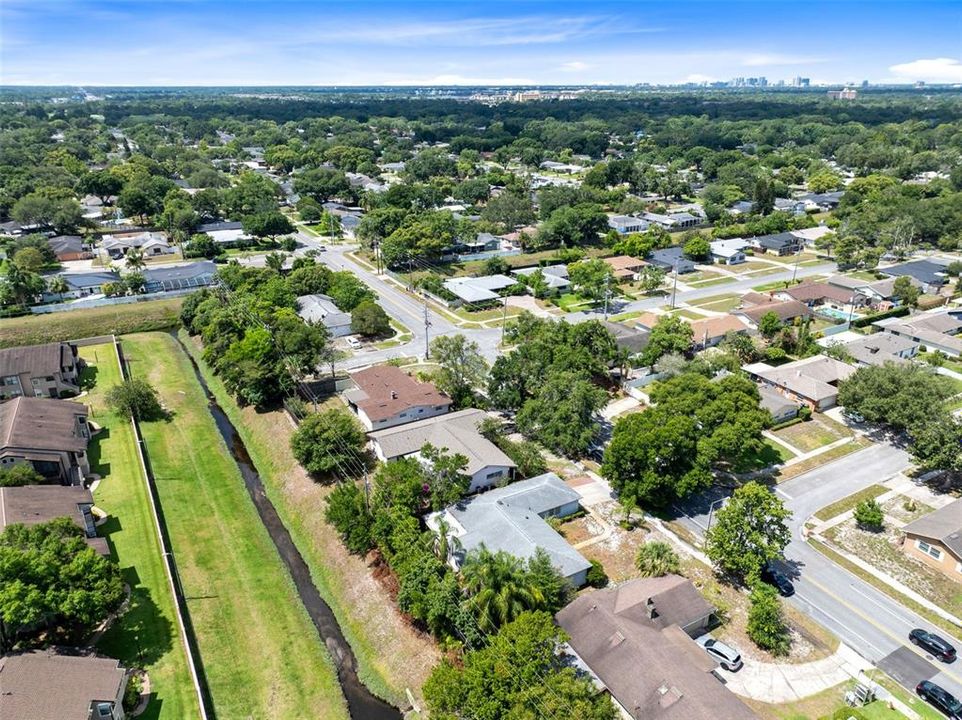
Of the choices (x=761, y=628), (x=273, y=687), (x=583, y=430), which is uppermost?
(x=583, y=430)

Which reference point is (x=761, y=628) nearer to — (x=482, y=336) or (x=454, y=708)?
(x=454, y=708)

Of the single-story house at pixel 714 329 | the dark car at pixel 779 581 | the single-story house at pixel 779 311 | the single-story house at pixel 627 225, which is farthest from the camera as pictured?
the single-story house at pixel 627 225

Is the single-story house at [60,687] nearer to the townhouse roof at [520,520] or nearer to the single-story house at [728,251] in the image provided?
the townhouse roof at [520,520]

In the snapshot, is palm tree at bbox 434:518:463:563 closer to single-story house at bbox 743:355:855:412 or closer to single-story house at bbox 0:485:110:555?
single-story house at bbox 0:485:110:555

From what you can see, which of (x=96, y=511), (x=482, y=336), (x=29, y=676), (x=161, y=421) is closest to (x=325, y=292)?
(x=482, y=336)

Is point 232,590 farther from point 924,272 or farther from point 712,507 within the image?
A: point 924,272

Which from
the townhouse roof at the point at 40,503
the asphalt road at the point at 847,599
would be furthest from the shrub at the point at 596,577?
the townhouse roof at the point at 40,503
